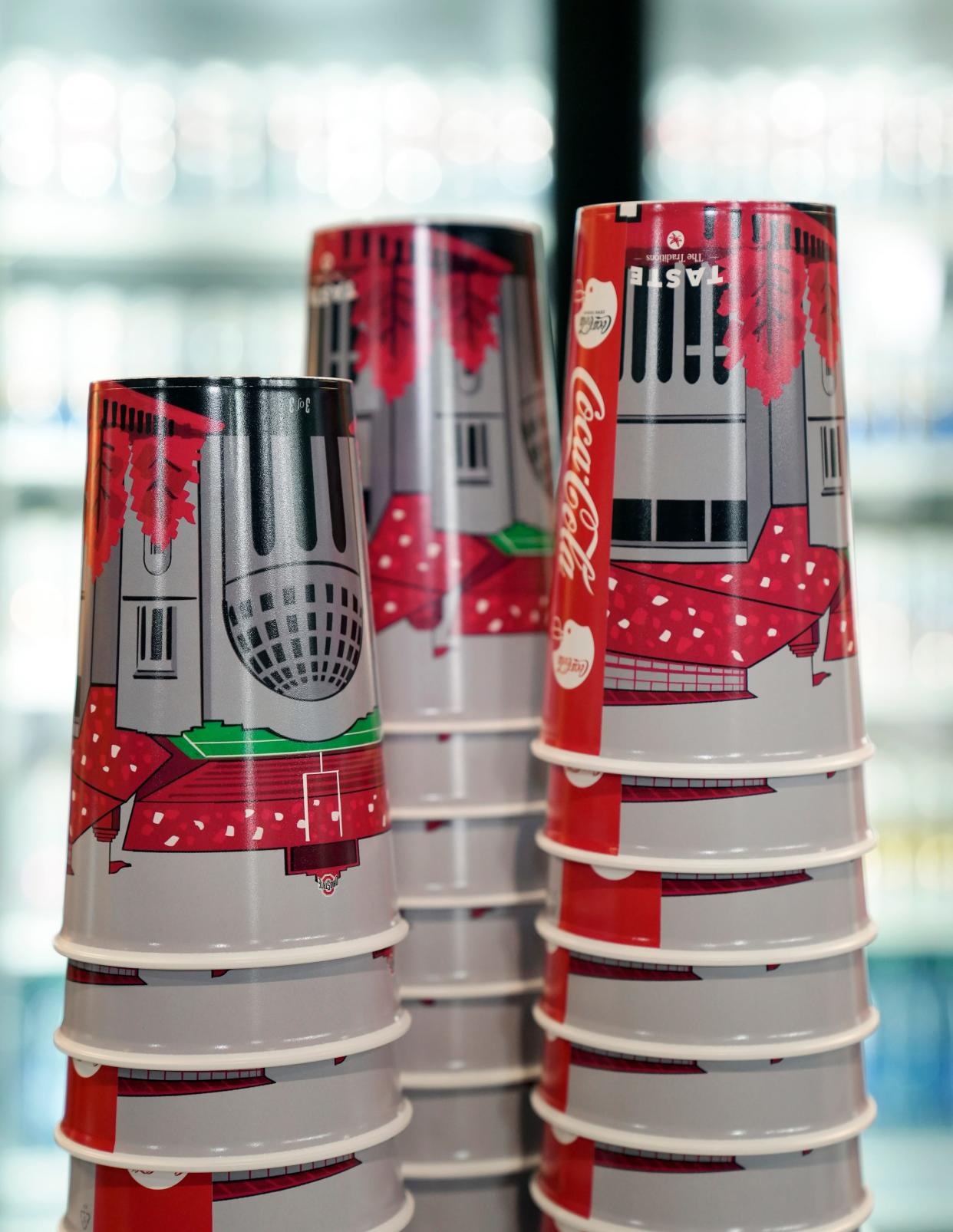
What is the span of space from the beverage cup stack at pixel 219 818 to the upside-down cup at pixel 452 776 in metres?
0.20

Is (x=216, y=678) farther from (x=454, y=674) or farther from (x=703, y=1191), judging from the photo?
(x=703, y=1191)

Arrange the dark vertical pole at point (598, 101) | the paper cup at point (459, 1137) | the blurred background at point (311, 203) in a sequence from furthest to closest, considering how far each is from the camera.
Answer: the blurred background at point (311, 203) → the dark vertical pole at point (598, 101) → the paper cup at point (459, 1137)

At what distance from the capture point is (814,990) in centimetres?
90

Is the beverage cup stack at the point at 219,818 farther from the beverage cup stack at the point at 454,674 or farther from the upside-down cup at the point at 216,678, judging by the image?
the beverage cup stack at the point at 454,674

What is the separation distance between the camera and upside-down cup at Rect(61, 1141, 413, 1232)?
818 millimetres

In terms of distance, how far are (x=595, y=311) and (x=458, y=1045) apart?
0.51 m

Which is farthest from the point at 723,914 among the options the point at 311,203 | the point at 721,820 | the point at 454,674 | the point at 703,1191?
the point at 311,203

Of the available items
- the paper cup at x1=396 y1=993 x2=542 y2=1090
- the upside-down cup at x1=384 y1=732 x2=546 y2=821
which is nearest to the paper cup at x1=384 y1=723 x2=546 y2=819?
the upside-down cup at x1=384 y1=732 x2=546 y2=821

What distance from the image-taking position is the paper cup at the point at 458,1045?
1.05m

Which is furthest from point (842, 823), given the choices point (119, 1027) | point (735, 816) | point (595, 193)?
point (595, 193)

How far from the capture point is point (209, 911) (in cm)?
81

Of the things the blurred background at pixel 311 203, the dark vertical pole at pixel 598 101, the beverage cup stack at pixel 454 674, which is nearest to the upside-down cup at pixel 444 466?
the beverage cup stack at pixel 454 674

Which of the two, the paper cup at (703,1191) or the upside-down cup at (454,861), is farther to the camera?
the upside-down cup at (454,861)

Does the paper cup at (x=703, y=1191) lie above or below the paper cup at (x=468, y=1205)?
above
